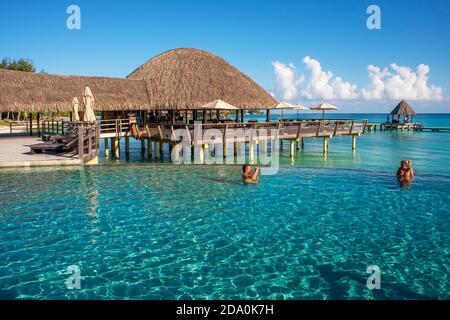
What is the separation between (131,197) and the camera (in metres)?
12.4

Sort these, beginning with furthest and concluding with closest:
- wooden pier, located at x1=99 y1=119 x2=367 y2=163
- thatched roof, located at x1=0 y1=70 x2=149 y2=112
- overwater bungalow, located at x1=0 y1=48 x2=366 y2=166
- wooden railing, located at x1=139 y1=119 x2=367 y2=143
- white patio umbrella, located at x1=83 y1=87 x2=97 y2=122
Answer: thatched roof, located at x1=0 y1=70 x2=149 y2=112 < overwater bungalow, located at x1=0 y1=48 x2=366 y2=166 < white patio umbrella, located at x1=83 y1=87 x2=97 y2=122 < wooden railing, located at x1=139 y1=119 x2=367 y2=143 < wooden pier, located at x1=99 y1=119 x2=367 y2=163

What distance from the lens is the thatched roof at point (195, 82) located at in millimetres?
24516

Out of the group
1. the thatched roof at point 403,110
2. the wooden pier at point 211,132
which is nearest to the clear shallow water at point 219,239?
the wooden pier at point 211,132

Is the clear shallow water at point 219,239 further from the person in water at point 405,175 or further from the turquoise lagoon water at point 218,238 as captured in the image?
the person in water at point 405,175

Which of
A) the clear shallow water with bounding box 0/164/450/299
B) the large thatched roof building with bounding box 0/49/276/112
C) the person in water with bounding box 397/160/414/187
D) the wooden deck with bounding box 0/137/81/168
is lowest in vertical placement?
the clear shallow water with bounding box 0/164/450/299

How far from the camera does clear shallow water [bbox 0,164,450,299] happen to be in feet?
21.0

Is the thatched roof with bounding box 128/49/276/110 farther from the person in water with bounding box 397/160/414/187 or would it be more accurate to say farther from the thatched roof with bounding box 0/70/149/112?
the person in water with bounding box 397/160/414/187

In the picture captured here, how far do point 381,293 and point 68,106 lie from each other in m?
22.8

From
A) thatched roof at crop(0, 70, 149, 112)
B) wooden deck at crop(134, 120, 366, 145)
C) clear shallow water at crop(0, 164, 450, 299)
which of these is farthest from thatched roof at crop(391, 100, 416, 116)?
clear shallow water at crop(0, 164, 450, 299)

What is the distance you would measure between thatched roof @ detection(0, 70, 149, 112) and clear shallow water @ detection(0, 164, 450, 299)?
1033cm

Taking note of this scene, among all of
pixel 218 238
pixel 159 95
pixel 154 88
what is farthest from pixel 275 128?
pixel 218 238

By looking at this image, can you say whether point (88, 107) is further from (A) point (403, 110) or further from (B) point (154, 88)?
(A) point (403, 110)
